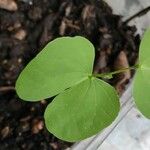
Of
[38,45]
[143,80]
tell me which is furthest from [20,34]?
[143,80]

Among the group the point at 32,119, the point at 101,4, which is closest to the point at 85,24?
the point at 101,4

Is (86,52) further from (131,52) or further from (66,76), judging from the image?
(131,52)

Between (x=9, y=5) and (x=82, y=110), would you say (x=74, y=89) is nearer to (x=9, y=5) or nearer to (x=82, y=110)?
(x=82, y=110)

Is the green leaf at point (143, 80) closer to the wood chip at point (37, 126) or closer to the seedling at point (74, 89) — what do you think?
the seedling at point (74, 89)

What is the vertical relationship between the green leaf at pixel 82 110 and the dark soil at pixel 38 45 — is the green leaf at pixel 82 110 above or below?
above

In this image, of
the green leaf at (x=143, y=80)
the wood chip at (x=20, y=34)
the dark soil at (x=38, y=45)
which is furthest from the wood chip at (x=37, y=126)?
the green leaf at (x=143, y=80)

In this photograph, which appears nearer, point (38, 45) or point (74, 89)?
point (74, 89)

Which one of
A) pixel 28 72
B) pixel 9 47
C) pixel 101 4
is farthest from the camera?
pixel 101 4
